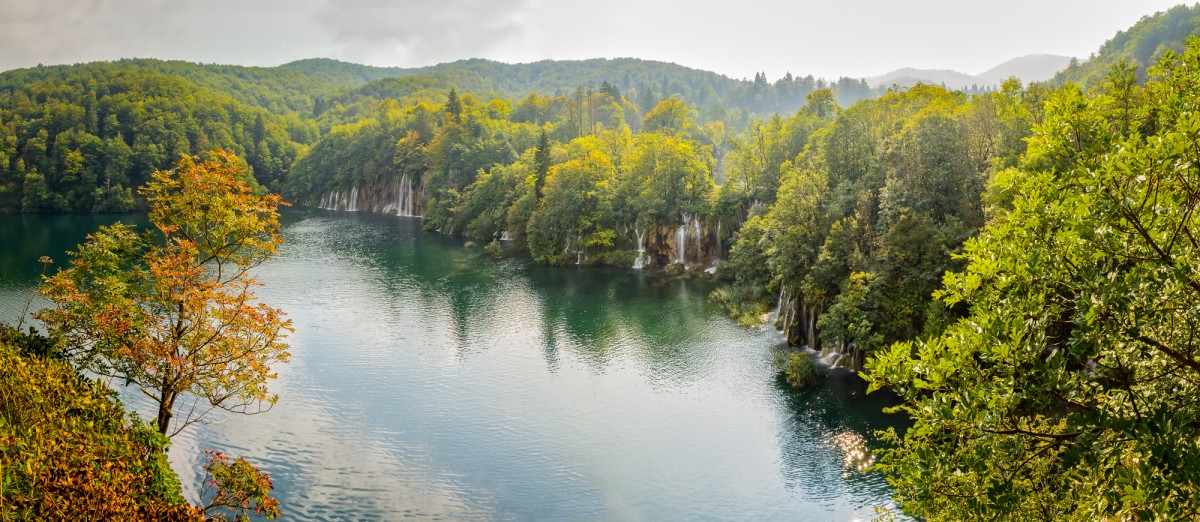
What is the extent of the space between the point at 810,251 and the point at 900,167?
23.0ft

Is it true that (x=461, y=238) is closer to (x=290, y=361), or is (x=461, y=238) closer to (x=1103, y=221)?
(x=290, y=361)

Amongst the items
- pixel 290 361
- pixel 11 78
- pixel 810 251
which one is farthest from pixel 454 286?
pixel 11 78

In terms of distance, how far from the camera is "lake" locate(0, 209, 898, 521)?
24.4 m

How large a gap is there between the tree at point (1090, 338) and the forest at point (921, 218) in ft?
0.14

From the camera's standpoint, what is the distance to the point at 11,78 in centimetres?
16838

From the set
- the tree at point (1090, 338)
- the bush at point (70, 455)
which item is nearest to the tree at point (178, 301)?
the bush at point (70, 455)

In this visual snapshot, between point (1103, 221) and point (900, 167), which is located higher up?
point (900, 167)

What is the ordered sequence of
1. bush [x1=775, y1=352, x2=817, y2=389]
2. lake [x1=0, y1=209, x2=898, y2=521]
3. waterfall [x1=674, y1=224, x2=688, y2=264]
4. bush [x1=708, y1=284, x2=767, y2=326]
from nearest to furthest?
lake [x1=0, y1=209, x2=898, y2=521], bush [x1=775, y1=352, x2=817, y2=389], bush [x1=708, y1=284, x2=767, y2=326], waterfall [x1=674, y1=224, x2=688, y2=264]

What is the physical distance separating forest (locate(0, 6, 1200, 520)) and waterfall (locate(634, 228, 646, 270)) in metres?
0.35

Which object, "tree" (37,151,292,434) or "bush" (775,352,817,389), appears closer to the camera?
"tree" (37,151,292,434)

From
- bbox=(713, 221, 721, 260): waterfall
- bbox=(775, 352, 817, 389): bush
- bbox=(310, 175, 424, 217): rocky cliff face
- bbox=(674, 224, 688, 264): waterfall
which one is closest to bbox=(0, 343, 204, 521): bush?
bbox=(775, 352, 817, 389): bush

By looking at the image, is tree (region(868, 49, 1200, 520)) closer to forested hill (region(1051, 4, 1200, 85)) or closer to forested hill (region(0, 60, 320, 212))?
forested hill (region(0, 60, 320, 212))

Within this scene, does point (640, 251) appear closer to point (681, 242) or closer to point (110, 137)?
point (681, 242)

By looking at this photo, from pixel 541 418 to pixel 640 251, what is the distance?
120 ft
